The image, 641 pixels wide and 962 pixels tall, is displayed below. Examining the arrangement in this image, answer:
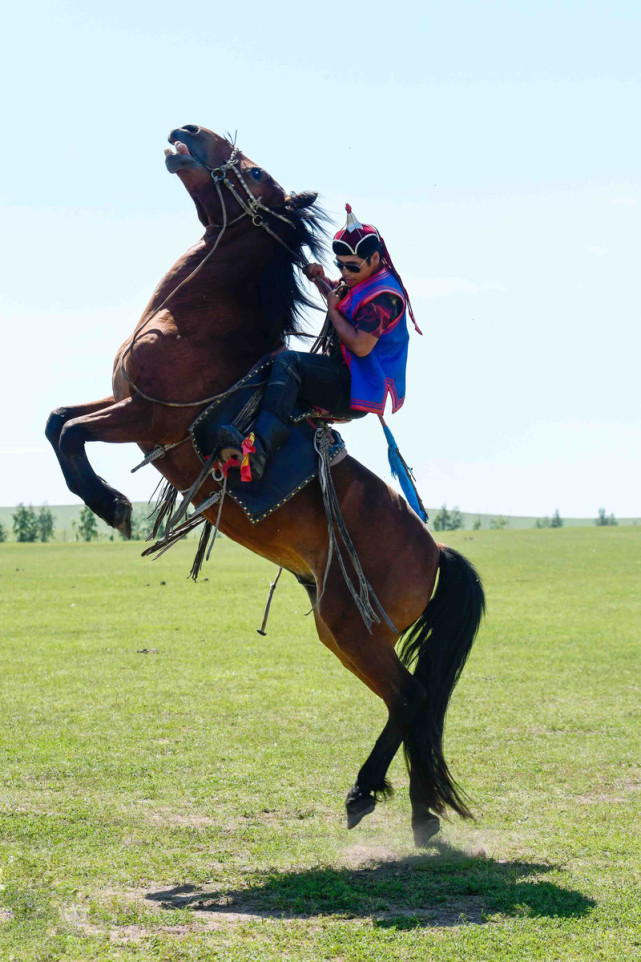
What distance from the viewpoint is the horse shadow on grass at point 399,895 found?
4.41m

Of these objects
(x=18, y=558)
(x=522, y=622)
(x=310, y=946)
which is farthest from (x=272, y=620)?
(x=18, y=558)

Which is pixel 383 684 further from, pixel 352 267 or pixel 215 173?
pixel 215 173

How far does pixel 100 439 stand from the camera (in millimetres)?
5359

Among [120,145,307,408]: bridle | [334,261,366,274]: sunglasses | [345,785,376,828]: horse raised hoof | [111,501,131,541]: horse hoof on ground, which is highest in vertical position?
[120,145,307,408]: bridle

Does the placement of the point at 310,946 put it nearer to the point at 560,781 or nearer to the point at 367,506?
the point at 367,506

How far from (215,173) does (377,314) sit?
4.10ft

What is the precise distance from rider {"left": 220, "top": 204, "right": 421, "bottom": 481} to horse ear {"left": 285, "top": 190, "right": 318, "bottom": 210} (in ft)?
1.42

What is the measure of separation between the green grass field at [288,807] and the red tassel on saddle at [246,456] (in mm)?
1911

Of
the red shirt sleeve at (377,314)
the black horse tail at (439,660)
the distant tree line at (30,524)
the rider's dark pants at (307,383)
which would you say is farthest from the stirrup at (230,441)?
the distant tree line at (30,524)

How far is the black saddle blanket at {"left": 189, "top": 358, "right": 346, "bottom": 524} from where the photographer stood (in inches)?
214

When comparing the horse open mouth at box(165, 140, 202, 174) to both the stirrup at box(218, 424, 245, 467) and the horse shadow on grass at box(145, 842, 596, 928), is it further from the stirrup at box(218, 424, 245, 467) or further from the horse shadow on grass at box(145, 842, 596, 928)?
the horse shadow on grass at box(145, 842, 596, 928)

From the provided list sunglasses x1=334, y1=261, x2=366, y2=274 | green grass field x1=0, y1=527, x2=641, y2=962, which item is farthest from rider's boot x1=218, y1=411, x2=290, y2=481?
green grass field x1=0, y1=527, x2=641, y2=962

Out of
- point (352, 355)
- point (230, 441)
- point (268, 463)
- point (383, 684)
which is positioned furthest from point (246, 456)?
point (383, 684)

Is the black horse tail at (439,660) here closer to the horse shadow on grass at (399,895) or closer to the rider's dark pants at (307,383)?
the horse shadow on grass at (399,895)
